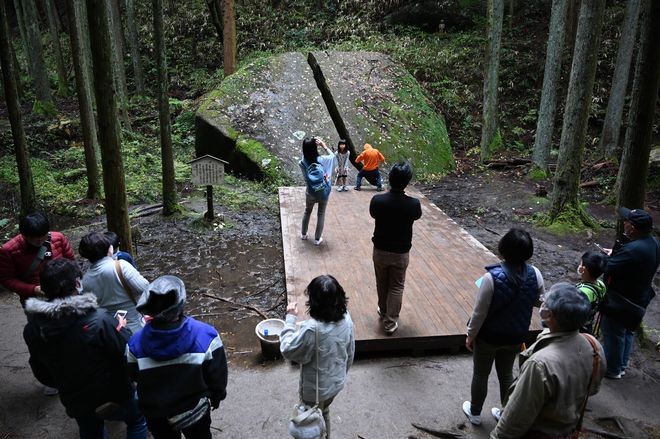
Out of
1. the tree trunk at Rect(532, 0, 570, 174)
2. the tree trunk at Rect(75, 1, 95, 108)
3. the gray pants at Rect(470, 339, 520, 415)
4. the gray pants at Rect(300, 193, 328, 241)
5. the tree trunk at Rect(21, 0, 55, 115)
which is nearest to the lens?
the gray pants at Rect(470, 339, 520, 415)

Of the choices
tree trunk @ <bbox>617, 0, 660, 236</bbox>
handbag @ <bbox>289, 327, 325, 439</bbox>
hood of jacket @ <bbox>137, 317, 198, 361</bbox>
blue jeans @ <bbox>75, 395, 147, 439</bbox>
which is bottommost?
blue jeans @ <bbox>75, 395, 147, 439</bbox>

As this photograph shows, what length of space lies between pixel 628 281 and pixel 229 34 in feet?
48.1

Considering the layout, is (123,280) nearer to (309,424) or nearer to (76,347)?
(76,347)

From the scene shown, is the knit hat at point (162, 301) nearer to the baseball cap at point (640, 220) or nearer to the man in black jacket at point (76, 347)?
the man in black jacket at point (76, 347)

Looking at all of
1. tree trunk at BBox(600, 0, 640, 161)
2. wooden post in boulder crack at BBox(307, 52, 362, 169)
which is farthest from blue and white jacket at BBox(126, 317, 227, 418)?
tree trunk at BBox(600, 0, 640, 161)

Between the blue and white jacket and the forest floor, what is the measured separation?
→ 4.40 feet

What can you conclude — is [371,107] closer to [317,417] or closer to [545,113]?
[545,113]

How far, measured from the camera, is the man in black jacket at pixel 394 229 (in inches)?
157

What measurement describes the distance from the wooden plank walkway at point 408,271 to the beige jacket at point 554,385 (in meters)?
2.18

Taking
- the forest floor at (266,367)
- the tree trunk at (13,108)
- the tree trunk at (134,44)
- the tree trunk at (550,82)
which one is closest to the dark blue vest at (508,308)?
the forest floor at (266,367)

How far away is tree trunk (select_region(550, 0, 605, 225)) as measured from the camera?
313 inches

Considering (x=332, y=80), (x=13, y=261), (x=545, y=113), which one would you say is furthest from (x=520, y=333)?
(x=332, y=80)

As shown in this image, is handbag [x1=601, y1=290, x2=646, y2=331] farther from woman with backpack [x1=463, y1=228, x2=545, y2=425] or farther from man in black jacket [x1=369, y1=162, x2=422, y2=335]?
man in black jacket [x1=369, y1=162, x2=422, y2=335]

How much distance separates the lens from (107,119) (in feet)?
14.5
